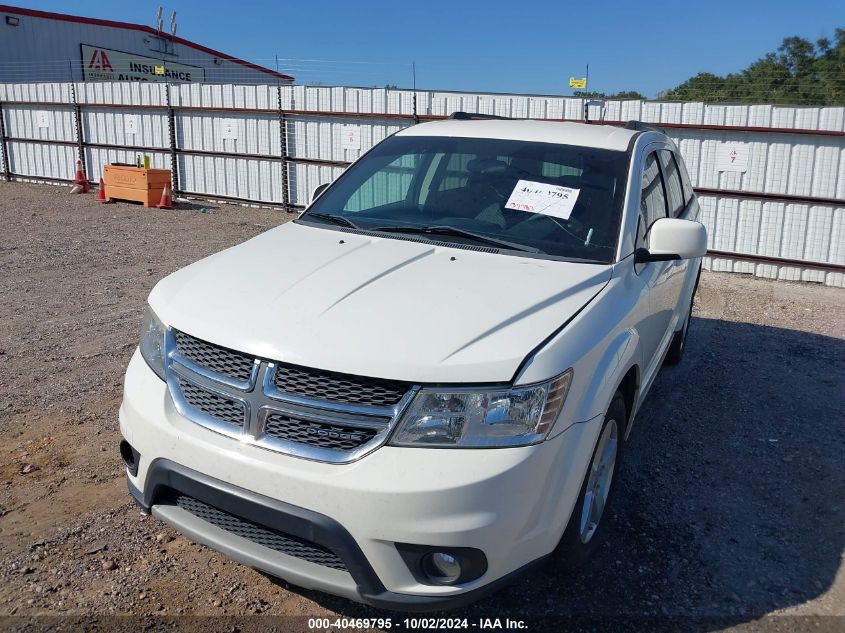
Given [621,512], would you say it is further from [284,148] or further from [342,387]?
[284,148]

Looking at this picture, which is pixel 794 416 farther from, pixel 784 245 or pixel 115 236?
pixel 115 236

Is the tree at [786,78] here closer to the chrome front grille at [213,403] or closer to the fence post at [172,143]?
the fence post at [172,143]

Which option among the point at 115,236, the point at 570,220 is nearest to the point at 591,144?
the point at 570,220

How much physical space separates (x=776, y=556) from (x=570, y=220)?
71.7 inches

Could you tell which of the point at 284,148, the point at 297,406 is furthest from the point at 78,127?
the point at 297,406

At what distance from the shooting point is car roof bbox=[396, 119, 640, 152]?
3.90m

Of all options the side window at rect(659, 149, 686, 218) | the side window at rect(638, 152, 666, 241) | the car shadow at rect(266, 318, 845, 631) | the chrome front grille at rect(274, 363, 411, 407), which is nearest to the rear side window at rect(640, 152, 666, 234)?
the side window at rect(638, 152, 666, 241)

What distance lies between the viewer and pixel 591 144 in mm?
3850

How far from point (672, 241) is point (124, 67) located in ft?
104

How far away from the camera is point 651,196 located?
13.2 feet

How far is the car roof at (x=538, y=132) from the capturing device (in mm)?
3900

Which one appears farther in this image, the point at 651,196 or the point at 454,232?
the point at 651,196

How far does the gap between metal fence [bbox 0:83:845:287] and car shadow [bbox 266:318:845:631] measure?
4642mm

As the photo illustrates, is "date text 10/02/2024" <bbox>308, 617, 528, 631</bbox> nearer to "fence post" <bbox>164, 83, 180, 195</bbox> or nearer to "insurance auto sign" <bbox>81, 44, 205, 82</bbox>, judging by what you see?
"fence post" <bbox>164, 83, 180, 195</bbox>
